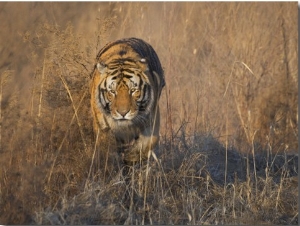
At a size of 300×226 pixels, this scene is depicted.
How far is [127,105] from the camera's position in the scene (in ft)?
19.1

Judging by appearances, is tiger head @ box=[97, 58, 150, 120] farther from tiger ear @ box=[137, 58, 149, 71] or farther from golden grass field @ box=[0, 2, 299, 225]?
golden grass field @ box=[0, 2, 299, 225]

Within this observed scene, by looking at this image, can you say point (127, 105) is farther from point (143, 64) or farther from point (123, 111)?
point (143, 64)

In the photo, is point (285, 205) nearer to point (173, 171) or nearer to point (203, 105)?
point (173, 171)

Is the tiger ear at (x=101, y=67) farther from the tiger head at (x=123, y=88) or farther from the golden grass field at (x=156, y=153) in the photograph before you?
the golden grass field at (x=156, y=153)

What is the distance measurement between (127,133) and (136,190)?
588 mm

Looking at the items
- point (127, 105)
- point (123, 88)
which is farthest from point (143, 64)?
point (127, 105)

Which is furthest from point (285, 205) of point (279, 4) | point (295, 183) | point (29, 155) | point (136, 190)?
point (279, 4)

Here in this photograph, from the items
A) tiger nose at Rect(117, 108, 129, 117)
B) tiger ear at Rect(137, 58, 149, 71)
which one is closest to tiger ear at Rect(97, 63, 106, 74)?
tiger ear at Rect(137, 58, 149, 71)

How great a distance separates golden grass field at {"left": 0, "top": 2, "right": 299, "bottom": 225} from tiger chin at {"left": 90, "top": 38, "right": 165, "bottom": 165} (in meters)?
0.19

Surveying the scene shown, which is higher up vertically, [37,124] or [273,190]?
[37,124]

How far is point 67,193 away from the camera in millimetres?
5414

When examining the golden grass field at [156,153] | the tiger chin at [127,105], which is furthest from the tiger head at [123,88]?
the golden grass field at [156,153]

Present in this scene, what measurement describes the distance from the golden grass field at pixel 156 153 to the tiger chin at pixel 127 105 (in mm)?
186

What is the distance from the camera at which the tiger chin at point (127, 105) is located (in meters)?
5.88
